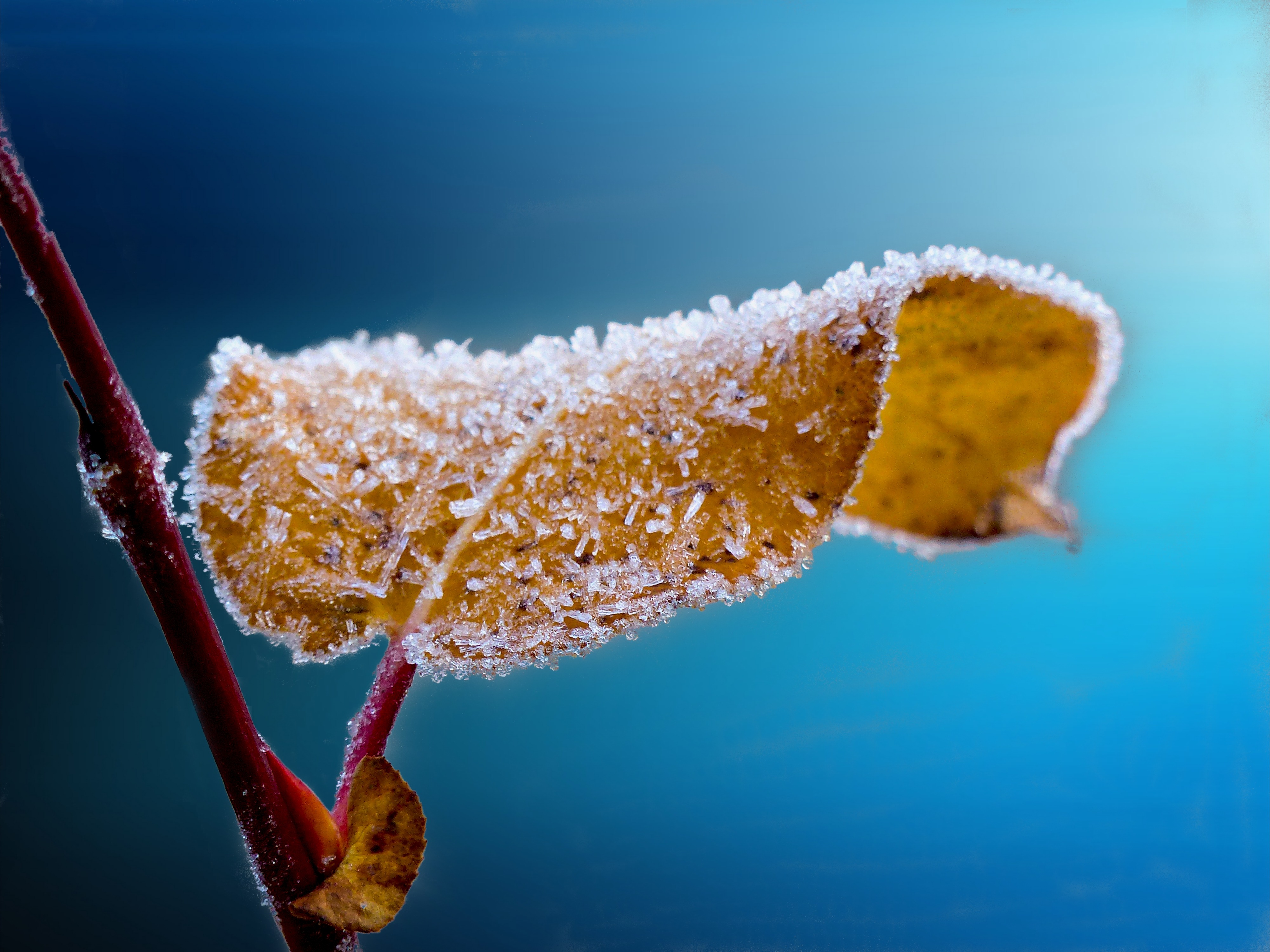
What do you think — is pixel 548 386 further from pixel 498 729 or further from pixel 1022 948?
pixel 1022 948

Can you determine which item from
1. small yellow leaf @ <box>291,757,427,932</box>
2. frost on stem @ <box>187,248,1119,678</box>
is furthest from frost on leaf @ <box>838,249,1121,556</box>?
small yellow leaf @ <box>291,757,427,932</box>

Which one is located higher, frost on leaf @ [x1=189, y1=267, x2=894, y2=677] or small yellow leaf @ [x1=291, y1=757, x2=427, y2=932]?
frost on leaf @ [x1=189, y1=267, x2=894, y2=677]

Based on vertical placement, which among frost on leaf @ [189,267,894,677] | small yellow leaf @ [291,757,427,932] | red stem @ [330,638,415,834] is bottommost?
small yellow leaf @ [291,757,427,932]

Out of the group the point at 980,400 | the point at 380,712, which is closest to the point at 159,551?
the point at 380,712

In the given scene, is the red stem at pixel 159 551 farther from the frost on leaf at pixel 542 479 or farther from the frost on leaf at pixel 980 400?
the frost on leaf at pixel 980 400

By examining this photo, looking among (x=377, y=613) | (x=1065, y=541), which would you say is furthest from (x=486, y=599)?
(x=1065, y=541)

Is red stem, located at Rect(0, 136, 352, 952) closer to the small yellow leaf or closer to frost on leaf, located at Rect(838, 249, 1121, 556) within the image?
the small yellow leaf

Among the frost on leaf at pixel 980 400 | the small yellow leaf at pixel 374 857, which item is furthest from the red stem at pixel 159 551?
the frost on leaf at pixel 980 400
